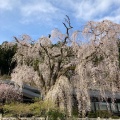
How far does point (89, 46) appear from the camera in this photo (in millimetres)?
10273

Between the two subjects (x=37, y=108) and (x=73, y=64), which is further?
(x=73, y=64)

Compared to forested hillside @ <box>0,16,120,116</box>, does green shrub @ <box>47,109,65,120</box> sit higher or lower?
lower

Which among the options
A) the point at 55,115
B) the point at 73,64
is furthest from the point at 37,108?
the point at 73,64

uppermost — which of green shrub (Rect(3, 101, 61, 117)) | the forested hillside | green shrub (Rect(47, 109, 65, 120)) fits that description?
the forested hillside

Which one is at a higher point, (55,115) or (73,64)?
(73,64)

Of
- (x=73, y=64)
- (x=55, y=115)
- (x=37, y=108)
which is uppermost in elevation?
(x=73, y=64)

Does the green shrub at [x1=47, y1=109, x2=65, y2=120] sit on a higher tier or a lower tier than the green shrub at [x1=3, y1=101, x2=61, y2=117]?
lower

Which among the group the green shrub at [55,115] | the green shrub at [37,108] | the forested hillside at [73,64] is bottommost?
the green shrub at [55,115]

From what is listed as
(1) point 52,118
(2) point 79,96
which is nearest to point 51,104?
(1) point 52,118

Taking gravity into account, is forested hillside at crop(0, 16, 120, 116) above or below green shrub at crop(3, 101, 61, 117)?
above

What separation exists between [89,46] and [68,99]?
8.23 ft

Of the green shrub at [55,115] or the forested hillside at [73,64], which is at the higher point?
the forested hillside at [73,64]

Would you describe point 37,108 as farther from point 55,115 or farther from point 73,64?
point 73,64

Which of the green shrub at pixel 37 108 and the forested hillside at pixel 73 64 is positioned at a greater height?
the forested hillside at pixel 73 64
